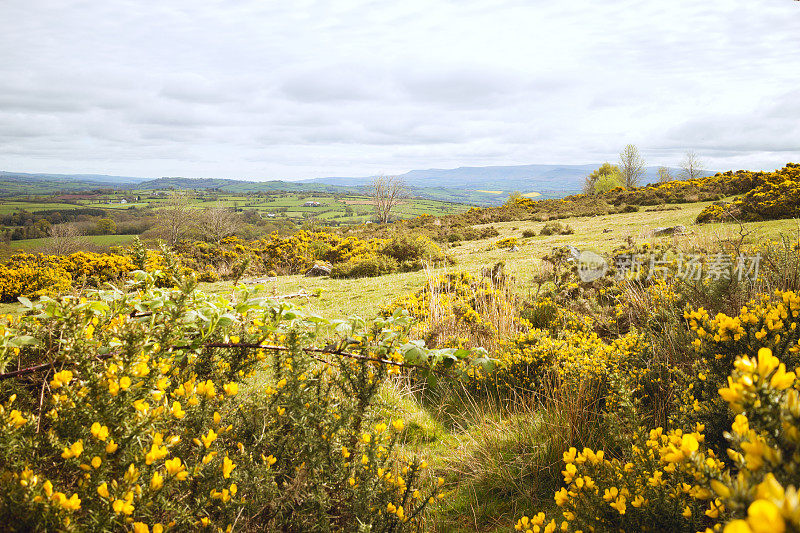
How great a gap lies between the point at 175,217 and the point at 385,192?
27.1m

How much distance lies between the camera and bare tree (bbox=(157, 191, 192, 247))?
36906mm

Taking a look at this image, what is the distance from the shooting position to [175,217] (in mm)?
39781

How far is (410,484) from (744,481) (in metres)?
1.83

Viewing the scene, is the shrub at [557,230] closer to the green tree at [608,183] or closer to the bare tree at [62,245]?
the bare tree at [62,245]

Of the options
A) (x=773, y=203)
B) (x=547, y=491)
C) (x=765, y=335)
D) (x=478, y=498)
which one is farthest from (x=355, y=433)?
(x=773, y=203)

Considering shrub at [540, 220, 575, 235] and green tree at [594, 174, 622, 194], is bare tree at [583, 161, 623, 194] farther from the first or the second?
shrub at [540, 220, 575, 235]

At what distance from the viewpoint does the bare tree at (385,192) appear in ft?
179

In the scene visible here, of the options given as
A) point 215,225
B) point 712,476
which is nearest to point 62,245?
point 215,225

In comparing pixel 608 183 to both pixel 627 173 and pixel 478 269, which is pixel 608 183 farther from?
pixel 478 269

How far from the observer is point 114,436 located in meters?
1.50

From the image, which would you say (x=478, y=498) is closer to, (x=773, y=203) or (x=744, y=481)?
(x=744, y=481)

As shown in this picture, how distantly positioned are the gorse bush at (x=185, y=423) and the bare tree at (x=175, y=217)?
37803 millimetres

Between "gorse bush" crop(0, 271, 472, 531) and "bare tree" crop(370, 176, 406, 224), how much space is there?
172 ft

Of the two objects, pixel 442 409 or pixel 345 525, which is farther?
pixel 442 409
